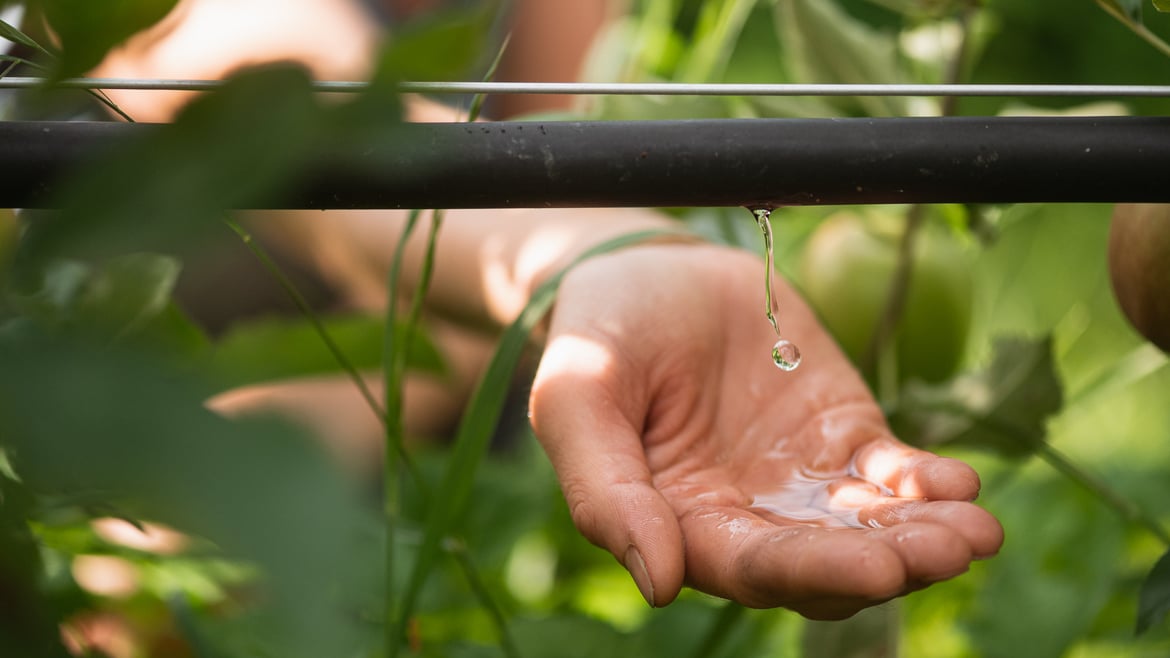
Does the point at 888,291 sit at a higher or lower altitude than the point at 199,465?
lower

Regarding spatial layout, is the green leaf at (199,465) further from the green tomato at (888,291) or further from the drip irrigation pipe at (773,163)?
the green tomato at (888,291)

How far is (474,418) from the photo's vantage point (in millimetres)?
394

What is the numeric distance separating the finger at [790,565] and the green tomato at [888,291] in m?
0.26

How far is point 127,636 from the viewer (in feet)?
1.97

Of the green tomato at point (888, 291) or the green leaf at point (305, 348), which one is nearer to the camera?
the green leaf at point (305, 348)

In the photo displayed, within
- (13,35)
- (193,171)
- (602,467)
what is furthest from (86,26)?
(602,467)

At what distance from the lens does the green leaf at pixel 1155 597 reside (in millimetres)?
315

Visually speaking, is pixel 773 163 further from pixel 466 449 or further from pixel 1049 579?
pixel 1049 579

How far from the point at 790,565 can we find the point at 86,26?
0.23m

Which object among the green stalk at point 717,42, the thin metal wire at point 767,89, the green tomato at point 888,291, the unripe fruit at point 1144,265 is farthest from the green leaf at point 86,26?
the green stalk at point 717,42

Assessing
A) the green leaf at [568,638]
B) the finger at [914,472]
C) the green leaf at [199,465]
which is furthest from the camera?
the green leaf at [568,638]

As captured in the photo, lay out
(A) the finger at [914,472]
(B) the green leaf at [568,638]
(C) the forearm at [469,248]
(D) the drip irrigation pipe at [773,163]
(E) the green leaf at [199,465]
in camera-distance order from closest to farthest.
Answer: (E) the green leaf at [199,465]
(D) the drip irrigation pipe at [773,163]
(A) the finger at [914,472]
(B) the green leaf at [568,638]
(C) the forearm at [469,248]

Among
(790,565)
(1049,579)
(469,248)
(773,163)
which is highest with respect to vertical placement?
(773,163)

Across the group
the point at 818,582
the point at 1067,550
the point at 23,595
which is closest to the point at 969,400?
the point at 1067,550
